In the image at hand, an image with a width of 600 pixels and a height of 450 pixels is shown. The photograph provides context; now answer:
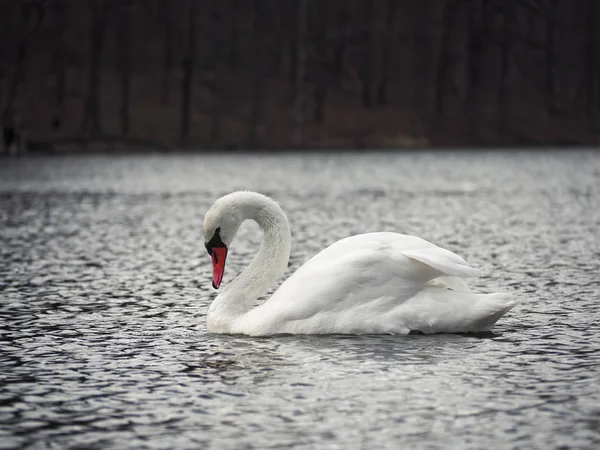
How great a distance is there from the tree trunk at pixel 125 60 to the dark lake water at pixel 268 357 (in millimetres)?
41382

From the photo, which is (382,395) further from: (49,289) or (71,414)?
(49,289)

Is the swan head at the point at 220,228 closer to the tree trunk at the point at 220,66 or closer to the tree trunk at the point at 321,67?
the tree trunk at the point at 220,66

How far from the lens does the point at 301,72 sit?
235ft

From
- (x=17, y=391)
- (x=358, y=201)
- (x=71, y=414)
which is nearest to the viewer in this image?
(x=71, y=414)

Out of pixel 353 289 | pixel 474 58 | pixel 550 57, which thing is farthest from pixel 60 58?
pixel 353 289

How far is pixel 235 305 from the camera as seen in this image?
1080cm

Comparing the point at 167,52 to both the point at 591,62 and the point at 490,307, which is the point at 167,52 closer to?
the point at 591,62

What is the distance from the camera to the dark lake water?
7.39m

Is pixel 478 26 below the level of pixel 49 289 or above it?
above

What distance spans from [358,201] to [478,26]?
4948 cm

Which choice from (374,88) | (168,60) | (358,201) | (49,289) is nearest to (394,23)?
(374,88)

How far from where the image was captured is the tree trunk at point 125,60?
64.5 meters

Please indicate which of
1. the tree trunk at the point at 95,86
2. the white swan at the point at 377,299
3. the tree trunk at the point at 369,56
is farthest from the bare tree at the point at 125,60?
the white swan at the point at 377,299

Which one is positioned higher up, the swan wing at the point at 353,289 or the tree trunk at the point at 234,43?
the tree trunk at the point at 234,43
